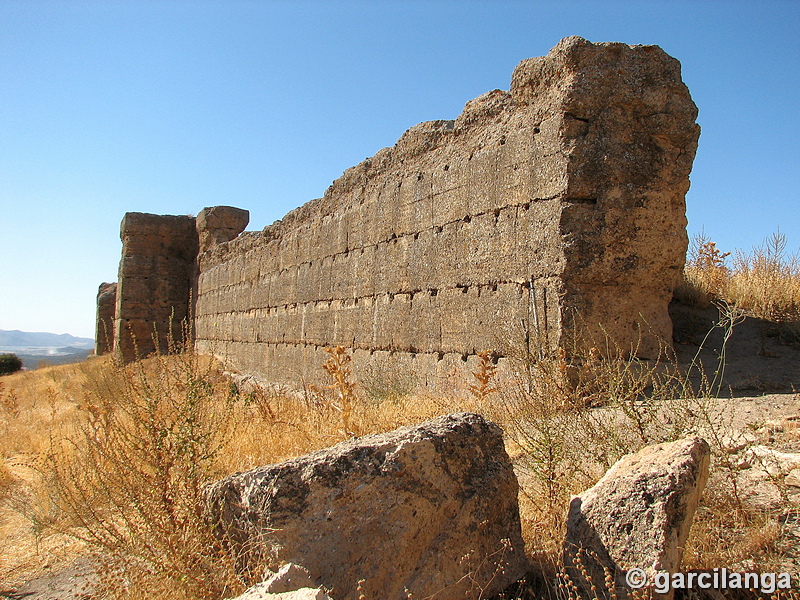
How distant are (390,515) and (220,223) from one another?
506 inches

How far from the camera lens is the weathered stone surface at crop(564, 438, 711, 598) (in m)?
1.98

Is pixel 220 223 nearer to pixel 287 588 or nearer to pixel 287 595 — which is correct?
pixel 287 588

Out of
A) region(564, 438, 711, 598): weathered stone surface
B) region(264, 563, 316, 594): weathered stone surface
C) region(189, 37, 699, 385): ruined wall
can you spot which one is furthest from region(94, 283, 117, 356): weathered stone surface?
region(564, 438, 711, 598): weathered stone surface

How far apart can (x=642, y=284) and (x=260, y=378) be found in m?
7.04

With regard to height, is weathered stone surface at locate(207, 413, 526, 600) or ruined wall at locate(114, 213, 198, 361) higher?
ruined wall at locate(114, 213, 198, 361)

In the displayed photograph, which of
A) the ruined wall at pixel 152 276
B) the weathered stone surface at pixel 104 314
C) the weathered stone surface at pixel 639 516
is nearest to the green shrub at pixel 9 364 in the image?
the weathered stone surface at pixel 104 314

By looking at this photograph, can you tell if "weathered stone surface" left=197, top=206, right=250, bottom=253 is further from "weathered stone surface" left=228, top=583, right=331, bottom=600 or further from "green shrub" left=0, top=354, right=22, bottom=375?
"weathered stone surface" left=228, top=583, right=331, bottom=600

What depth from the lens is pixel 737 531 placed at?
236 centimetres

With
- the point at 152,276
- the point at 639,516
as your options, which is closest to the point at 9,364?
the point at 152,276

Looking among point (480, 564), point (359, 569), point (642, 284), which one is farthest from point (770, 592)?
point (642, 284)

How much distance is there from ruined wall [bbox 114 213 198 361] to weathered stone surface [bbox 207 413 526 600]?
13.4 m

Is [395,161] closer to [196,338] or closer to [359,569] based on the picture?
[359,569]

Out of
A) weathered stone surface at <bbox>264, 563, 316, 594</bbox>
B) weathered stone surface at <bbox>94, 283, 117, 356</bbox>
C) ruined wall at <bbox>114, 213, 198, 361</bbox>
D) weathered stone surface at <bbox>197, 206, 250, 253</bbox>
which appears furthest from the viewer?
weathered stone surface at <bbox>94, 283, 117, 356</bbox>

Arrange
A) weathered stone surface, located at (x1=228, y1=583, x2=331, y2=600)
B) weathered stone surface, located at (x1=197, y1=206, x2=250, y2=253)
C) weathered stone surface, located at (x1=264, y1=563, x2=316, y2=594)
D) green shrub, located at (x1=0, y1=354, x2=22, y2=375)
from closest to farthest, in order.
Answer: weathered stone surface, located at (x1=228, y1=583, x2=331, y2=600), weathered stone surface, located at (x1=264, y1=563, x2=316, y2=594), weathered stone surface, located at (x1=197, y1=206, x2=250, y2=253), green shrub, located at (x1=0, y1=354, x2=22, y2=375)
